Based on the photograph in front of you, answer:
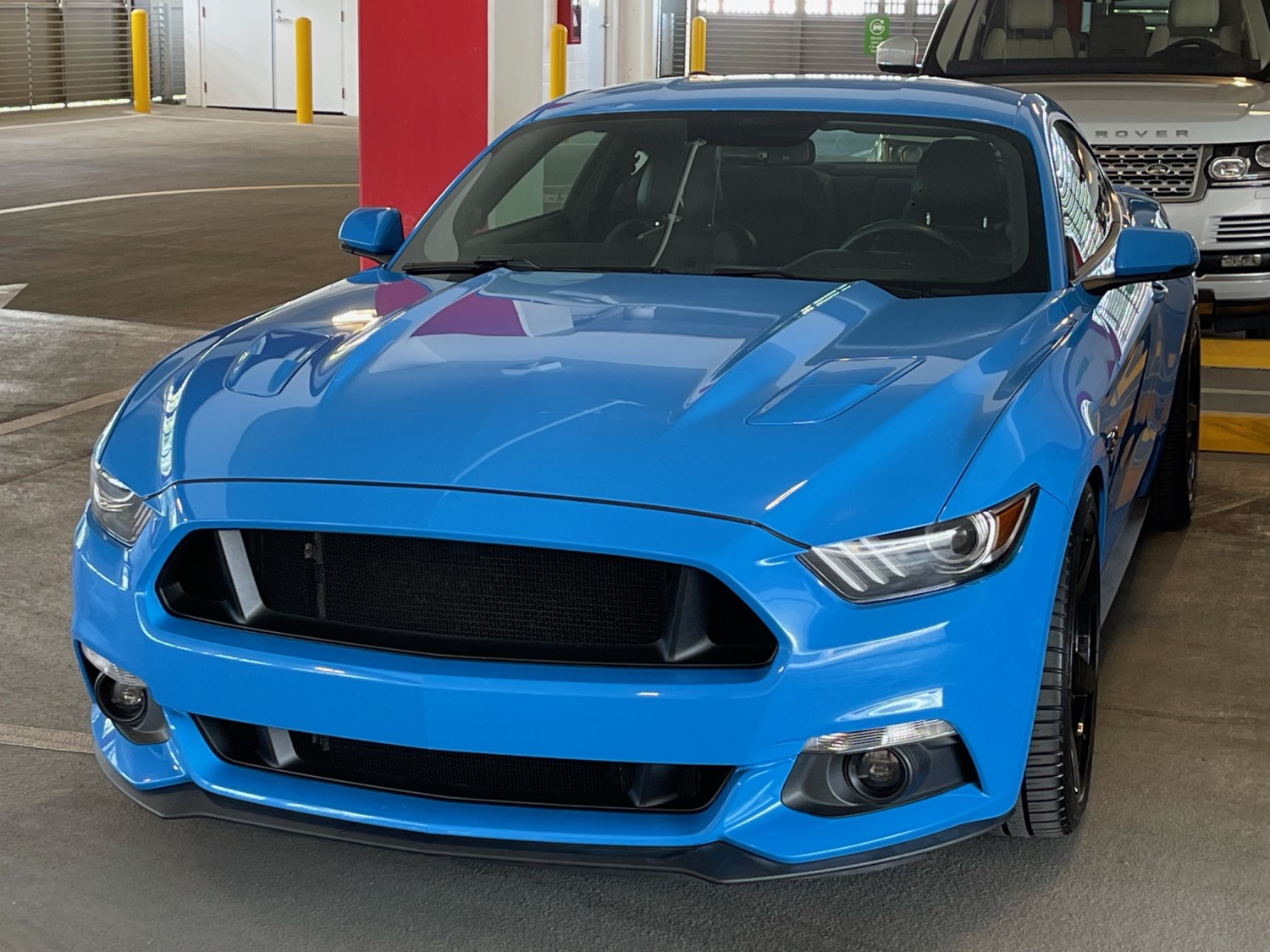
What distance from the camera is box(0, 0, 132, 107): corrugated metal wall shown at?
2227 centimetres

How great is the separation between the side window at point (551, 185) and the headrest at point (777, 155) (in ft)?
1.51

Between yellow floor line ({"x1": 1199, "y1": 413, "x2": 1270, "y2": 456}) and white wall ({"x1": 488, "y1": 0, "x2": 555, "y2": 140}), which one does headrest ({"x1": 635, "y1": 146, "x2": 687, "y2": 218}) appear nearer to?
yellow floor line ({"x1": 1199, "y1": 413, "x2": 1270, "y2": 456})

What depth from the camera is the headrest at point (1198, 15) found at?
8242 mm

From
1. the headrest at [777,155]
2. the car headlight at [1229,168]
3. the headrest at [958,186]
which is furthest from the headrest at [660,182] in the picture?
the car headlight at [1229,168]

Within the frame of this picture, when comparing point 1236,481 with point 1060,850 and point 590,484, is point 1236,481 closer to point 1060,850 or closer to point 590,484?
point 1060,850

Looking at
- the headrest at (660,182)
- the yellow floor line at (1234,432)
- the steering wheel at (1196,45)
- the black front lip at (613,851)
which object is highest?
the steering wheel at (1196,45)

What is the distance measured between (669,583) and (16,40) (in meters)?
22.7

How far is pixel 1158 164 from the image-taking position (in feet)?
24.5

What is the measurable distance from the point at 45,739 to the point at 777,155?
7.24 ft

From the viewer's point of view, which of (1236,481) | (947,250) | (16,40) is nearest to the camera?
(947,250)

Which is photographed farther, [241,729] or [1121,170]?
[1121,170]

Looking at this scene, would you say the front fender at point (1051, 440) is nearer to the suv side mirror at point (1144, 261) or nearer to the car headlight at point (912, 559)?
the car headlight at point (912, 559)

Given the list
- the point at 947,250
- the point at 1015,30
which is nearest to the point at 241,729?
the point at 947,250

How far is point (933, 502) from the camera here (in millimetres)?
2443
